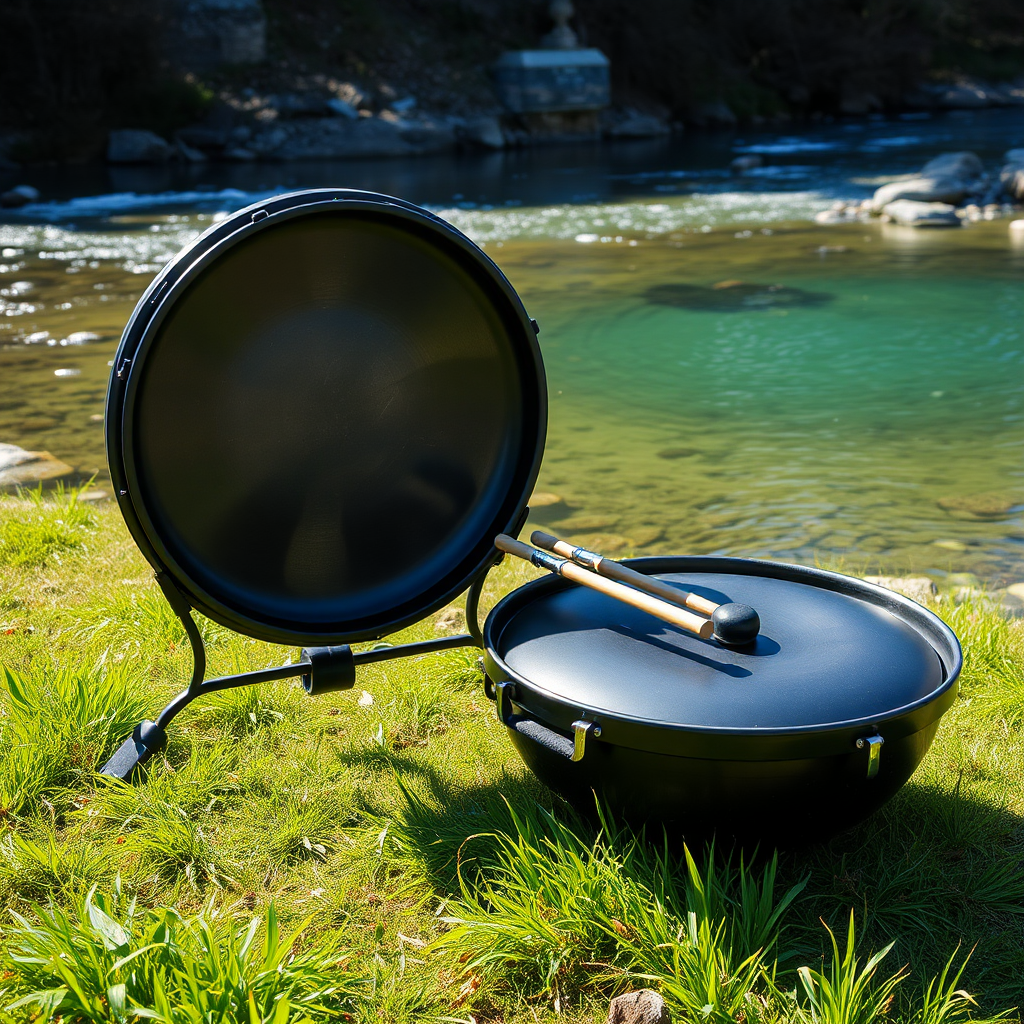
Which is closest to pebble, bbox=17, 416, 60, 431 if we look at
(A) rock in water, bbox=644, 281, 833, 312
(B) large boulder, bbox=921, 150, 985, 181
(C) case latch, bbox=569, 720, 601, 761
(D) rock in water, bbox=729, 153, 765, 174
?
(C) case latch, bbox=569, 720, 601, 761

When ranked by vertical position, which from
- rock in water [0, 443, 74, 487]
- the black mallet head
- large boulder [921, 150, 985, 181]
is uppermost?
large boulder [921, 150, 985, 181]

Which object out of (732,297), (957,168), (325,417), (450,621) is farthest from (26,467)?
(957,168)

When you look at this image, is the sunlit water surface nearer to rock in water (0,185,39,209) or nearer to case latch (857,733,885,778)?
case latch (857,733,885,778)

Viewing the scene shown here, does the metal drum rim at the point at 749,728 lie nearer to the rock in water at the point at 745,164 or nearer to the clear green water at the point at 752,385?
the clear green water at the point at 752,385

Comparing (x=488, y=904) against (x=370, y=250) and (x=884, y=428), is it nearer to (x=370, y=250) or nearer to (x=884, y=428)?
(x=370, y=250)

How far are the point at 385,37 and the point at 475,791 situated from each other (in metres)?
30.0

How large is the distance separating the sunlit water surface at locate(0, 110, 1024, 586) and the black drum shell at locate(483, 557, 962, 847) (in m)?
2.45

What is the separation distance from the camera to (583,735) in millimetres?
1834

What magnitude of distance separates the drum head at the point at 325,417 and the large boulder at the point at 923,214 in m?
12.7

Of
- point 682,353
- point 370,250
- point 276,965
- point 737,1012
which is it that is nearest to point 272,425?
point 370,250

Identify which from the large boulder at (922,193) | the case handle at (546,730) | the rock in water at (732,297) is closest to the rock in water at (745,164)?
the large boulder at (922,193)

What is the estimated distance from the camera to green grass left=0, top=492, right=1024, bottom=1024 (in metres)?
1.75

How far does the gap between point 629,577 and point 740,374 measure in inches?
222

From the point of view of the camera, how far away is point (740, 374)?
750cm
